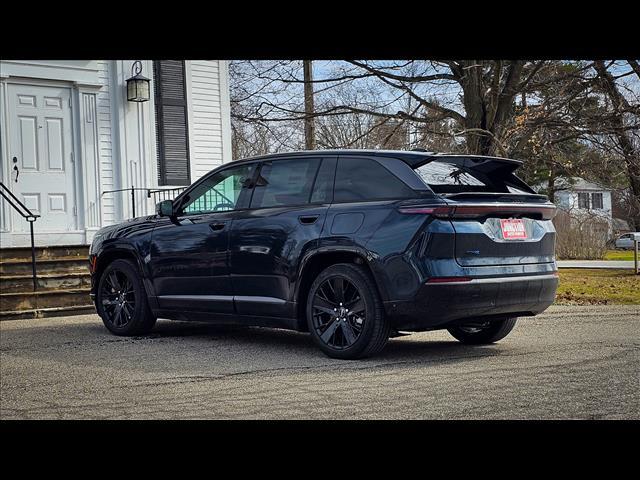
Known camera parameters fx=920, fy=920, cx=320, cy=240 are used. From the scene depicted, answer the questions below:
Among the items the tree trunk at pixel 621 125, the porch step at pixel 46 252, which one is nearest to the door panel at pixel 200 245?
the porch step at pixel 46 252

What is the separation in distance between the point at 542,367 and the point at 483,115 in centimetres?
1308

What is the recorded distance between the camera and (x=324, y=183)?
807 cm

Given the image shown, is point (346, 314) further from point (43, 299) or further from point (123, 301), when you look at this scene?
point (43, 299)

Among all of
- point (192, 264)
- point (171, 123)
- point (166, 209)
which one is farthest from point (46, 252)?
point (192, 264)

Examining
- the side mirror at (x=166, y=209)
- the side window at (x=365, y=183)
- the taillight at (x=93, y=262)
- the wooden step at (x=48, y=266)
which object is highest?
the side window at (x=365, y=183)

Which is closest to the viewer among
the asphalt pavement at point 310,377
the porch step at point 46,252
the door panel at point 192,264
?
the asphalt pavement at point 310,377

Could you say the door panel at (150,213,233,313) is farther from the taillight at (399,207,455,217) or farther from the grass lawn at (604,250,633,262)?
the grass lawn at (604,250,633,262)

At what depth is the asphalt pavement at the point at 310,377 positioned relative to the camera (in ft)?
18.9

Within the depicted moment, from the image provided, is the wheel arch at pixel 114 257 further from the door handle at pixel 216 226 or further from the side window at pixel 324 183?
the side window at pixel 324 183

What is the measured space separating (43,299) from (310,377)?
21.5 feet

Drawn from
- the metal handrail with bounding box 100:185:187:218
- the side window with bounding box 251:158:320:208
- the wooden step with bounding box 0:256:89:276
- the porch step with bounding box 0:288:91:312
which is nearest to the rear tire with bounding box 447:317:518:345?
the side window with bounding box 251:158:320:208

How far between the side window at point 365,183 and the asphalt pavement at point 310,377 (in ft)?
4.53

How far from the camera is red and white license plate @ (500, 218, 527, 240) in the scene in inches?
301
